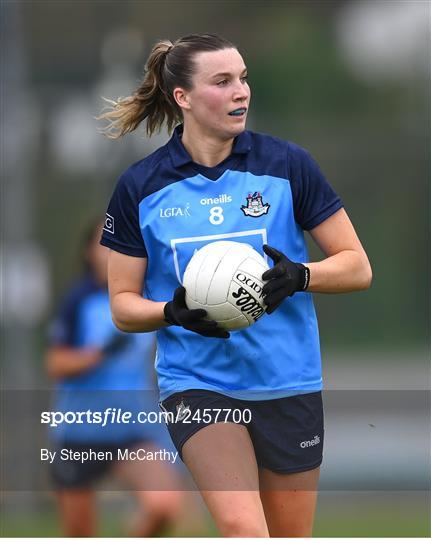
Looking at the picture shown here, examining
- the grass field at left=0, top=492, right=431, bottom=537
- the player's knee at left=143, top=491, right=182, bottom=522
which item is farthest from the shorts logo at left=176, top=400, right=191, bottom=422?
the grass field at left=0, top=492, right=431, bottom=537

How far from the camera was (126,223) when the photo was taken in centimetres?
471

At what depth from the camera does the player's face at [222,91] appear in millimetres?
4633

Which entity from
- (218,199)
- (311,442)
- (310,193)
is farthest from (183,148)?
(311,442)

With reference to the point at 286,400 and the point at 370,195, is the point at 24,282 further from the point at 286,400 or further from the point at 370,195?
the point at 286,400

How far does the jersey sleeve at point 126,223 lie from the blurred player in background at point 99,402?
2153 millimetres

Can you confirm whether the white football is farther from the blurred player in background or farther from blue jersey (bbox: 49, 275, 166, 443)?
blue jersey (bbox: 49, 275, 166, 443)

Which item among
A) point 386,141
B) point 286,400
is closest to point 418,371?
point 386,141

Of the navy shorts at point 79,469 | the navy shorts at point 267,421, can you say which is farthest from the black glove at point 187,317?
the navy shorts at point 79,469

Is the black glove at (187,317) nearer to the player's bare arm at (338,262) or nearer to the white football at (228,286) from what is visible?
the white football at (228,286)

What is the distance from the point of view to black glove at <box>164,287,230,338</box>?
14.5ft

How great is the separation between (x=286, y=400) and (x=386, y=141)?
1516cm

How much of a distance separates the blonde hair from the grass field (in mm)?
4008

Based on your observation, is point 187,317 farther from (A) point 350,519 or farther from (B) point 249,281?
(A) point 350,519

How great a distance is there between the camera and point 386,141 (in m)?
19.4
